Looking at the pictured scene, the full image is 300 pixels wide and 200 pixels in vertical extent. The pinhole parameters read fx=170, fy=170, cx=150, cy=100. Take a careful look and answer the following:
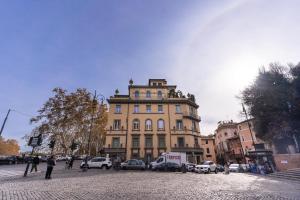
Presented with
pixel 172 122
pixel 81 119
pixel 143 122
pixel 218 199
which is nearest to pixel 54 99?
pixel 81 119

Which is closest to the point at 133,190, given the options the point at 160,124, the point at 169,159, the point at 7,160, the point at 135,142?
the point at 169,159

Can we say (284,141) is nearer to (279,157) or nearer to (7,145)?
(279,157)

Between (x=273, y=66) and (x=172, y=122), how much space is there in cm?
1966

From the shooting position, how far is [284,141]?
1070 inches

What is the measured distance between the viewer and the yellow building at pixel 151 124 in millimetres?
33281

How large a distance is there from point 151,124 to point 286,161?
22.2 m

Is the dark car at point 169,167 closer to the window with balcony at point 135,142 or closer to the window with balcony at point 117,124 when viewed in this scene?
the window with balcony at point 135,142

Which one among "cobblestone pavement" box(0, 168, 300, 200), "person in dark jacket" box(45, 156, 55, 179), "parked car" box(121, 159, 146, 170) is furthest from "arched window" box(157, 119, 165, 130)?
"person in dark jacket" box(45, 156, 55, 179)

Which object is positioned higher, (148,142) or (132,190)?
(148,142)

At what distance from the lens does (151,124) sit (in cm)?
3553

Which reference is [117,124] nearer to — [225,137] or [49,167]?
[49,167]

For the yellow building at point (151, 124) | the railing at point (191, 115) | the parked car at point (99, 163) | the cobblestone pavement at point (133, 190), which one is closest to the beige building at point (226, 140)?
the railing at point (191, 115)

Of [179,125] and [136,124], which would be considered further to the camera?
[179,125]

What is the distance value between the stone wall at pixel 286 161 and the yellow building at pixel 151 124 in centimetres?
1359
